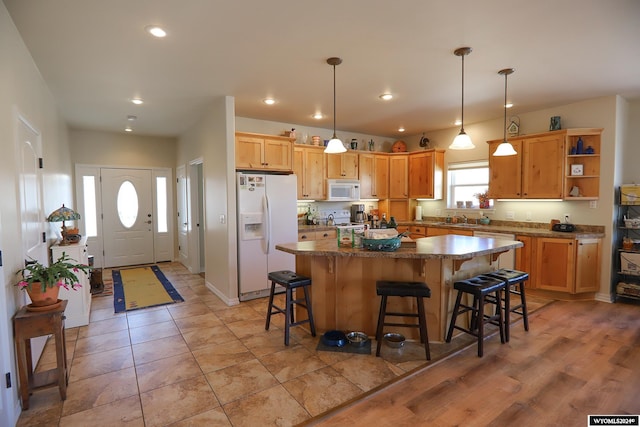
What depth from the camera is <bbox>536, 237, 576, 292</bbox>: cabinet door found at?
4.28 m

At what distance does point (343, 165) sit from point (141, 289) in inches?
154

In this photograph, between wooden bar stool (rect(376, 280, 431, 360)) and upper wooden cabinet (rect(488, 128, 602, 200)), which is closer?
wooden bar stool (rect(376, 280, 431, 360))

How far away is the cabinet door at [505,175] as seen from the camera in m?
4.94

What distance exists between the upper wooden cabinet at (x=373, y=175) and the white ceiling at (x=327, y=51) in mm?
1624

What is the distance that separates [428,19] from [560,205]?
3839 millimetres

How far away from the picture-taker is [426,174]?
6168mm

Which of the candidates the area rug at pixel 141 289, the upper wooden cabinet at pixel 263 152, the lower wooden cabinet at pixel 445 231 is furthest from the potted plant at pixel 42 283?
the lower wooden cabinet at pixel 445 231

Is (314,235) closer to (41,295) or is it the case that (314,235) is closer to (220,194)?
(220,194)

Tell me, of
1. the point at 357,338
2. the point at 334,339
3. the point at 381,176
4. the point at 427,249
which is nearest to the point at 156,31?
the point at 427,249

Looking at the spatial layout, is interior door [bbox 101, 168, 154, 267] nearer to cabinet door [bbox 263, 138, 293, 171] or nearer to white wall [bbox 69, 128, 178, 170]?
white wall [bbox 69, 128, 178, 170]

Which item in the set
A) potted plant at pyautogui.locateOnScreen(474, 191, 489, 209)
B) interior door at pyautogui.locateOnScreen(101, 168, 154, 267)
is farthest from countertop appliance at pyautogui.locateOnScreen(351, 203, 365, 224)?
interior door at pyautogui.locateOnScreen(101, 168, 154, 267)

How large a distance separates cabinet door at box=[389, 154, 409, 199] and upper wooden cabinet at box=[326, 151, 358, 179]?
84cm

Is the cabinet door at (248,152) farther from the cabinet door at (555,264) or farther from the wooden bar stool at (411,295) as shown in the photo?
the cabinet door at (555,264)

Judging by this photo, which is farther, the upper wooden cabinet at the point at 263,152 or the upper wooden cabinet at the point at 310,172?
the upper wooden cabinet at the point at 310,172
